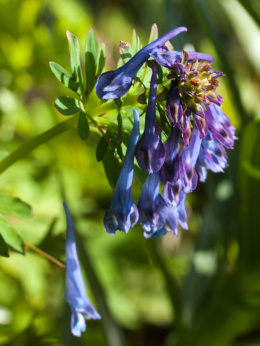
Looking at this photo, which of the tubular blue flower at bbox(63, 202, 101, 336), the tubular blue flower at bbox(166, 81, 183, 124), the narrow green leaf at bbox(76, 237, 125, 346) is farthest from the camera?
the narrow green leaf at bbox(76, 237, 125, 346)

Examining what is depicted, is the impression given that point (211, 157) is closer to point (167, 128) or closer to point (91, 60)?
point (167, 128)

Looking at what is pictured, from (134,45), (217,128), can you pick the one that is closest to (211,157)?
(217,128)

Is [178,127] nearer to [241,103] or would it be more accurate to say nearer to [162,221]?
[162,221]

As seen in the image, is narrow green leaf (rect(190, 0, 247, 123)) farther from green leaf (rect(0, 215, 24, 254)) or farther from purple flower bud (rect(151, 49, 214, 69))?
green leaf (rect(0, 215, 24, 254))

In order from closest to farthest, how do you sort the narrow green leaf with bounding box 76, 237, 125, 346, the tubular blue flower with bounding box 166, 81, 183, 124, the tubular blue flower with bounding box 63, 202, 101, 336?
the tubular blue flower with bounding box 166, 81, 183, 124, the tubular blue flower with bounding box 63, 202, 101, 336, the narrow green leaf with bounding box 76, 237, 125, 346

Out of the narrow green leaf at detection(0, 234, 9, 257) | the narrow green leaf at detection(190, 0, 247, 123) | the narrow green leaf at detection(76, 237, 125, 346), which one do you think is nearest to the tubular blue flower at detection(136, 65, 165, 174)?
the narrow green leaf at detection(0, 234, 9, 257)

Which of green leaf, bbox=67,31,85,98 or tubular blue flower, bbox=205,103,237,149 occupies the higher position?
green leaf, bbox=67,31,85,98

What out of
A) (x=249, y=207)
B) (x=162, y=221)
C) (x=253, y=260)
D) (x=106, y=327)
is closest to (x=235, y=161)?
(x=249, y=207)
